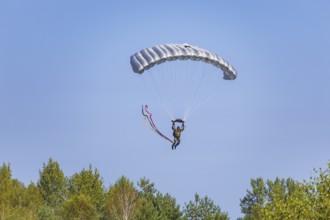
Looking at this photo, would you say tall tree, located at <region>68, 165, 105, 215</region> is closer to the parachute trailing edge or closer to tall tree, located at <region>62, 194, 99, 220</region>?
tall tree, located at <region>62, 194, 99, 220</region>

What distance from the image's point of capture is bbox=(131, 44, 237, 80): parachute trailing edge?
61.1 meters

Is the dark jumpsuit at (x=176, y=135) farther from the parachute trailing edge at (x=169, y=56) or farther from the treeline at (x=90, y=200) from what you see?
the treeline at (x=90, y=200)

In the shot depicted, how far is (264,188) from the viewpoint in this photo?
12412 cm

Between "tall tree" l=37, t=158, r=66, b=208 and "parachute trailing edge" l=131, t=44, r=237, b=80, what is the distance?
50.5 meters

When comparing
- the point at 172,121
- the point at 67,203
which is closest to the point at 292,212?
the point at 172,121

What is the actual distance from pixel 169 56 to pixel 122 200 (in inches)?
1573

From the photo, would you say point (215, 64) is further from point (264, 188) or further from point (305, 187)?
point (264, 188)

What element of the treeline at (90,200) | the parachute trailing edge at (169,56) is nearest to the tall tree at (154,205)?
the treeline at (90,200)

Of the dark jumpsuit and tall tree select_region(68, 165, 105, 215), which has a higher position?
tall tree select_region(68, 165, 105, 215)

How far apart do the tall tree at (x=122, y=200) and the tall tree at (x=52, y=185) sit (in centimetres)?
619

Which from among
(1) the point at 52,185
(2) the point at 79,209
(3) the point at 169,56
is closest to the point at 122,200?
(2) the point at 79,209

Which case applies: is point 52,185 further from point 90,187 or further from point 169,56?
point 169,56

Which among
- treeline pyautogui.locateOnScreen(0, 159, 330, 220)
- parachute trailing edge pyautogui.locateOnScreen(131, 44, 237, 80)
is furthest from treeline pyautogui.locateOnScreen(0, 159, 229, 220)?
parachute trailing edge pyautogui.locateOnScreen(131, 44, 237, 80)

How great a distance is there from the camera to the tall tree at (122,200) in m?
95.5
